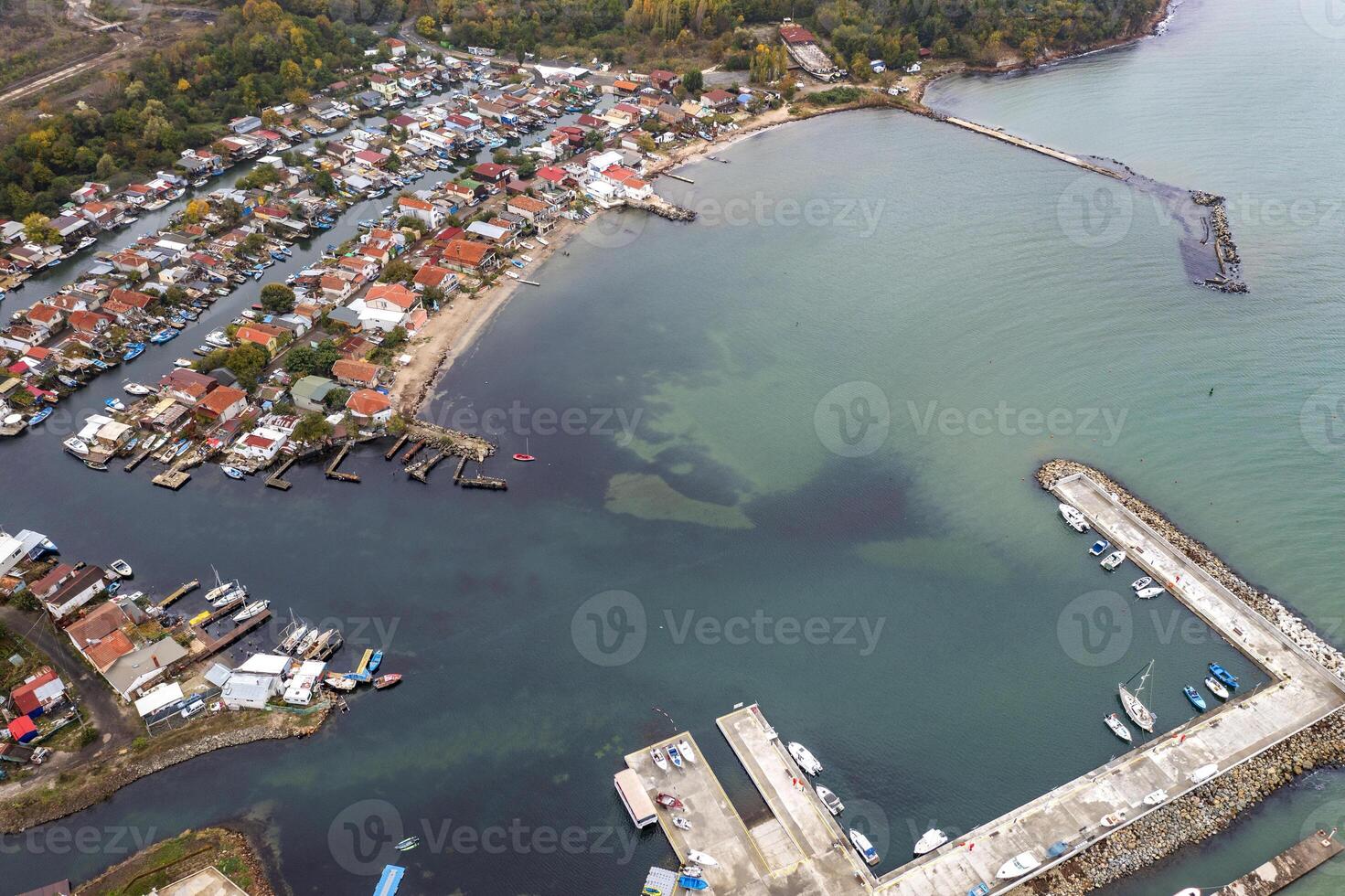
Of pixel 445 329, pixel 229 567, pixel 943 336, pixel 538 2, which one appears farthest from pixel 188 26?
pixel 943 336

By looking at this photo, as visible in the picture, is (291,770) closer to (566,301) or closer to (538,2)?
(566,301)

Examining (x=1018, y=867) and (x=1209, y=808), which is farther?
(x=1209, y=808)

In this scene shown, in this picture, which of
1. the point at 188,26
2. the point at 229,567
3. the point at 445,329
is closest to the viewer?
the point at 229,567

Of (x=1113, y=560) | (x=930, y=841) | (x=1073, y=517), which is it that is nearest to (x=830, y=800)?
(x=930, y=841)

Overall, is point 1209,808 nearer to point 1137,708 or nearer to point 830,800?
point 1137,708

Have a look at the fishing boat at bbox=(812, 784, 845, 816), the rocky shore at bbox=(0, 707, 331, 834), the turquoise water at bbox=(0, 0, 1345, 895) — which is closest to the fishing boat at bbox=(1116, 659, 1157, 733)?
the turquoise water at bbox=(0, 0, 1345, 895)

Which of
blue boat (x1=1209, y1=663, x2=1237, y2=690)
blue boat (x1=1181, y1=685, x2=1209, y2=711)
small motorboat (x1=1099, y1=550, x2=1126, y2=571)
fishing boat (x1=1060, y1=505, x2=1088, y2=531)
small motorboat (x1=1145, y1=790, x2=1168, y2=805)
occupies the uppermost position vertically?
fishing boat (x1=1060, y1=505, x2=1088, y2=531)

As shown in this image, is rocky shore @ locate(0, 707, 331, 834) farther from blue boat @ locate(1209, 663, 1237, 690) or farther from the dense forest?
the dense forest
